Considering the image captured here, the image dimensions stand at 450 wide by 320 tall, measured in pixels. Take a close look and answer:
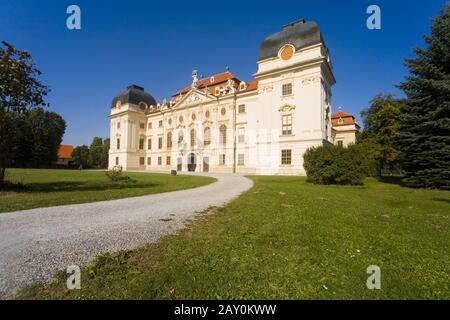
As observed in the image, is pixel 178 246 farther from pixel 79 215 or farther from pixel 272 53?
pixel 272 53

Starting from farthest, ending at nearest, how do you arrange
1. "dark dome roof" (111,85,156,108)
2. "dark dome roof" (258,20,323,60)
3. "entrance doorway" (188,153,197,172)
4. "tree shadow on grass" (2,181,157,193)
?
"dark dome roof" (111,85,156,108)
"entrance doorway" (188,153,197,172)
"dark dome roof" (258,20,323,60)
"tree shadow on grass" (2,181,157,193)

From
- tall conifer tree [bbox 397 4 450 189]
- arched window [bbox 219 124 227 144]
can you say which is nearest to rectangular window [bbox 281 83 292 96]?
arched window [bbox 219 124 227 144]

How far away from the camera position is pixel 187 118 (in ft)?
143

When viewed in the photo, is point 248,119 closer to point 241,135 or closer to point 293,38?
point 241,135

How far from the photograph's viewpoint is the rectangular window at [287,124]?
30047mm

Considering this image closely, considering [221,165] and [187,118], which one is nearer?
[221,165]

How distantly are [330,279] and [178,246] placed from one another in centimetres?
256

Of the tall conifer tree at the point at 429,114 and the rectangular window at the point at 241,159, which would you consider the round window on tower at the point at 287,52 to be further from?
the rectangular window at the point at 241,159

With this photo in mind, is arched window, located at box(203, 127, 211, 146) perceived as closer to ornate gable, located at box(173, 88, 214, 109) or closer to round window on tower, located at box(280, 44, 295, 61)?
ornate gable, located at box(173, 88, 214, 109)

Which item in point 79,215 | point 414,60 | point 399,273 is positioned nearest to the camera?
point 399,273

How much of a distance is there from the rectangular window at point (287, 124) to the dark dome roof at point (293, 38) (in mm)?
9249

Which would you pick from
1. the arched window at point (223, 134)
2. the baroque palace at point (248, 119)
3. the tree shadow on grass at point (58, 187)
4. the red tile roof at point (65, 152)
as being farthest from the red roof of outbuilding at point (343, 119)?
the red tile roof at point (65, 152)

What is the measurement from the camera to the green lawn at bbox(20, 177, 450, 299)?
270cm
